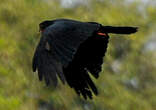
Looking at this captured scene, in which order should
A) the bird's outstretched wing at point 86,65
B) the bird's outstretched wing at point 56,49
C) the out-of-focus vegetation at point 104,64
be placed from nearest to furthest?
the bird's outstretched wing at point 56,49, the bird's outstretched wing at point 86,65, the out-of-focus vegetation at point 104,64

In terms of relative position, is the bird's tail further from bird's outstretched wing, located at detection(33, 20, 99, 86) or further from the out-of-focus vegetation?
the out-of-focus vegetation

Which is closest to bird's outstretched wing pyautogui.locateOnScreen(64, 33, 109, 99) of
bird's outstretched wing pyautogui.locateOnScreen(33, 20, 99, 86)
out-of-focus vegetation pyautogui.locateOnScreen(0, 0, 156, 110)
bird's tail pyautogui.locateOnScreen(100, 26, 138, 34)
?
bird's tail pyautogui.locateOnScreen(100, 26, 138, 34)

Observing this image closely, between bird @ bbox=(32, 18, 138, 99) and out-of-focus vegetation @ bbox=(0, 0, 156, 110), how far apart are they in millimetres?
1740

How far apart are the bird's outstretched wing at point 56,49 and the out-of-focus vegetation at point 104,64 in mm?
2361

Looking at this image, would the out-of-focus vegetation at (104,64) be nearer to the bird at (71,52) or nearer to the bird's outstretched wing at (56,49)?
the bird at (71,52)

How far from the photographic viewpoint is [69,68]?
755 centimetres

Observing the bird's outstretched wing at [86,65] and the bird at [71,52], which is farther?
the bird's outstretched wing at [86,65]

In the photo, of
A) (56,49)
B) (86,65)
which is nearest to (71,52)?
(56,49)

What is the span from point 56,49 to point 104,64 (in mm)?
6880

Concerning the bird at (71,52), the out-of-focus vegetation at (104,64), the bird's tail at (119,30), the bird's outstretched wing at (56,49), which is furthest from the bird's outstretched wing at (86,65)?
the out-of-focus vegetation at (104,64)

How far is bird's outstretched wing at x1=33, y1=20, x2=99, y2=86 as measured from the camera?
20.9ft

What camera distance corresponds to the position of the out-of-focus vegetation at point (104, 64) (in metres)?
11.0

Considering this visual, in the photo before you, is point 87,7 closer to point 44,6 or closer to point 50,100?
point 44,6

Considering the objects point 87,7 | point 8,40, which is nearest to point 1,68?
point 8,40
